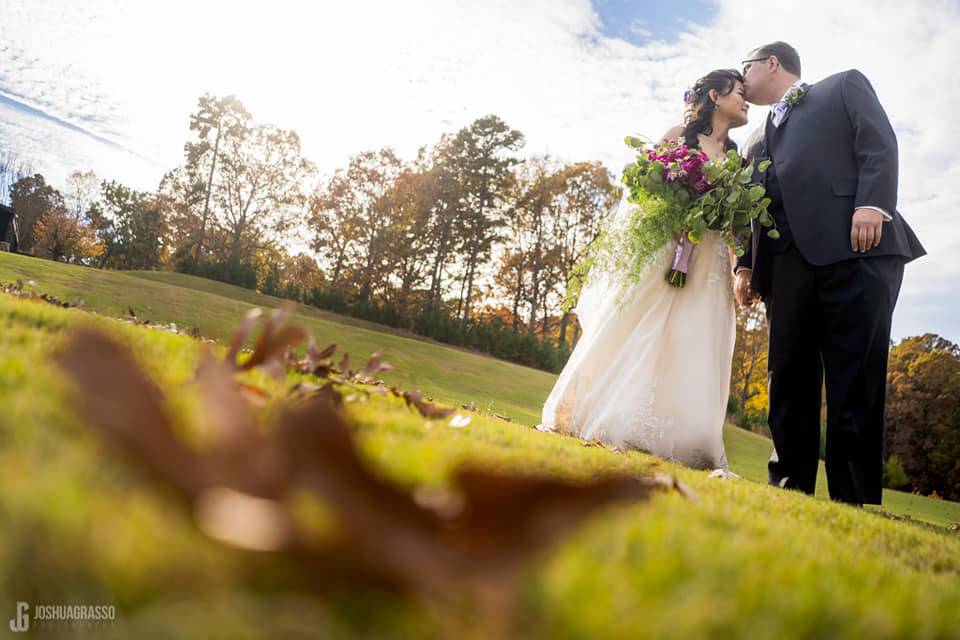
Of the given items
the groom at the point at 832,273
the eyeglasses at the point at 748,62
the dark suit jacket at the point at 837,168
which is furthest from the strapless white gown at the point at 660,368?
the eyeglasses at the point at 748,62

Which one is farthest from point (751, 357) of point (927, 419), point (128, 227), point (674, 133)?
point (128, 227)

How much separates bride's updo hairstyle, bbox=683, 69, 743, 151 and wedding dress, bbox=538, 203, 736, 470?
4.35 feet

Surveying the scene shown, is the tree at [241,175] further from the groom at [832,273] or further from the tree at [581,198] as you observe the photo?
the groom at [832,273]

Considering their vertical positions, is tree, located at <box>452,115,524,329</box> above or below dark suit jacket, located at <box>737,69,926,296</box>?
above

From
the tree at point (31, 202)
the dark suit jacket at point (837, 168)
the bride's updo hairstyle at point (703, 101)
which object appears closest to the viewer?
the dark suit jacket at point (837, 168)

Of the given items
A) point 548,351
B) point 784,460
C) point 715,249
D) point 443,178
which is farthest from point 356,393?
point 443,178

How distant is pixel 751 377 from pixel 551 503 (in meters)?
41.3

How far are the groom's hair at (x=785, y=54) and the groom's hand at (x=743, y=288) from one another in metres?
2.16

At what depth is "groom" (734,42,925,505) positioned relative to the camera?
4.65m

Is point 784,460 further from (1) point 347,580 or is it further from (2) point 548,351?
(2) point 548,351

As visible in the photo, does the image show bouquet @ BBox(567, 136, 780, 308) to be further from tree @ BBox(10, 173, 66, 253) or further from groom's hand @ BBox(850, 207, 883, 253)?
tree @ BBox(10, 173, 66, 253)

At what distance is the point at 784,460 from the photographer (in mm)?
5258

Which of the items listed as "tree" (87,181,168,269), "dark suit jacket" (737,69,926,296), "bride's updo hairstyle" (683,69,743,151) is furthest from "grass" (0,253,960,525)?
"tree" (87,181,168,269)

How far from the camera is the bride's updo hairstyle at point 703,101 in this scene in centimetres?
645
